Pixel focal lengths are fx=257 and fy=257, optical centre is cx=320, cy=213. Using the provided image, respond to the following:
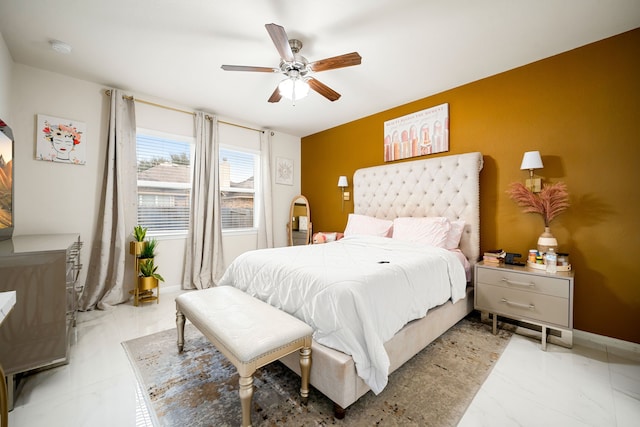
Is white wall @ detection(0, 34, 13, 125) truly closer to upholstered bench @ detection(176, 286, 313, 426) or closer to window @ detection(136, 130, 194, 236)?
window @ detection(136, 130, 194, 236)

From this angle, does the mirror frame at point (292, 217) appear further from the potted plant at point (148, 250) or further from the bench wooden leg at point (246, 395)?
the bench wooden leg at point (246, 395)

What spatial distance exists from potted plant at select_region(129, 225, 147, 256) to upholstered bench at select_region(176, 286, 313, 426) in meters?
1.72

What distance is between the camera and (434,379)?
175 cm

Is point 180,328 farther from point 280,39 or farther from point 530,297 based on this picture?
point 530,297

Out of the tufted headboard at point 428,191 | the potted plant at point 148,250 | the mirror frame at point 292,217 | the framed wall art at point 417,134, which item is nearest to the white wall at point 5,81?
the potted plant at point 148,250

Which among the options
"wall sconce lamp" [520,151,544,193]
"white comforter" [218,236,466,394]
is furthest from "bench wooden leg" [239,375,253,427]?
"wall sconce lamp" [520,151,544,193]

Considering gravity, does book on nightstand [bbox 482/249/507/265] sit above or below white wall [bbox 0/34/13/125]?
below

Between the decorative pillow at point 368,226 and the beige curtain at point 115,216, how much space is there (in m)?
2.86

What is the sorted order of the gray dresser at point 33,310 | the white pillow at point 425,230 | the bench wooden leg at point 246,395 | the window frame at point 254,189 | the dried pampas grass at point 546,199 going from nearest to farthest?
the bench wooden leg at point 246,395
the gray dresser at point 33,310
the dried pampas grass at point 546,199
the white pillow at point 425,230
the window frame at point 254,189

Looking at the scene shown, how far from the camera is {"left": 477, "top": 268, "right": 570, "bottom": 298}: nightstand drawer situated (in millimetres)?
2043

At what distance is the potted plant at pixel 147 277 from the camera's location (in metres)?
3.05

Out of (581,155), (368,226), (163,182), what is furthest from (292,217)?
(581,155)

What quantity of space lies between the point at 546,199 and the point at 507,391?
5.36ft

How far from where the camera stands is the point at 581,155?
7.52 feet
